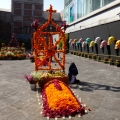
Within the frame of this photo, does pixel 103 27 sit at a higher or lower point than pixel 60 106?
higher

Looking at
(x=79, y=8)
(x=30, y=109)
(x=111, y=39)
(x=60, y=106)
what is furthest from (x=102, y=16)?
(x=30, y=109)

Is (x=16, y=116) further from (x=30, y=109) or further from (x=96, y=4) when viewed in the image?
(x=96, y=4)

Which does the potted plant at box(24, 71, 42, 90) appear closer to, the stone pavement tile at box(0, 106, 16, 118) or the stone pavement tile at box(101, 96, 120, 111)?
the stone pavement tile at box(0, 106, 16, 118)

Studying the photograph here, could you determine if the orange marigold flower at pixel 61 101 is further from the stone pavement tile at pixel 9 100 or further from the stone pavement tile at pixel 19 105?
the stone pavement tile at pixel 9 100

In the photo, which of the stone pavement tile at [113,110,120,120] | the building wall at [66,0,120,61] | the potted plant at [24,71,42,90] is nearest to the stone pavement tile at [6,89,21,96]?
the potted plant at [24,71,42,90]

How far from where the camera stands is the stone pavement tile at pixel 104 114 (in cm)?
622

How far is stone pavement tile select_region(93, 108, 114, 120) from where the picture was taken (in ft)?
20.4

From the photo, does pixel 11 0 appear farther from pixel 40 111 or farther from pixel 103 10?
pixel 40 111

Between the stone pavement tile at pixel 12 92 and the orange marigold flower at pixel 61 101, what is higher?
the orange marigold flower at pixel 61 101

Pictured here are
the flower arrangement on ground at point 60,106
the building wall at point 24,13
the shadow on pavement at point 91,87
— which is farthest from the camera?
the building wall at point 24,13

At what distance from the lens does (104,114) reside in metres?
6.56

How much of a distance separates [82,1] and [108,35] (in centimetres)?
1346

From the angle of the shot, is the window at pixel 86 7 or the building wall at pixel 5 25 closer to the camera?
the window at pixel 86 7

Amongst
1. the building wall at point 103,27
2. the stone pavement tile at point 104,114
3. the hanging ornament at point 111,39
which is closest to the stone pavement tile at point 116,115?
the stone pavement tile at point 104,114
